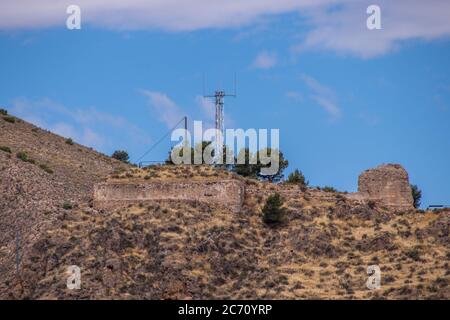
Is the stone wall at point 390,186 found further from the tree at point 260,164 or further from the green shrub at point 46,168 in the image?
the green shrub at point 46,168

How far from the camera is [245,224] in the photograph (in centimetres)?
12375

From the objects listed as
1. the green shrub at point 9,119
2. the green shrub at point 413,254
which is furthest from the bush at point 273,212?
the green shrub at point 9,119

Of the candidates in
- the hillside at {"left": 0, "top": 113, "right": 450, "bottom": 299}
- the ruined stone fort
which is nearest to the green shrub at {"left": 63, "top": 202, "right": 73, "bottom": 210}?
the hillside at {"left": 0, "top": 113, "right": 450, "bottom": 299}

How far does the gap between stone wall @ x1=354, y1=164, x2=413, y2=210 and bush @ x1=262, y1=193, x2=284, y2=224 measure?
18.5ft

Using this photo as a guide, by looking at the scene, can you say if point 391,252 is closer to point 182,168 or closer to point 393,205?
point 393,205

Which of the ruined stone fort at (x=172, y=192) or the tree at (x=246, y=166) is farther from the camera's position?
the tree at (x=246, y=166)

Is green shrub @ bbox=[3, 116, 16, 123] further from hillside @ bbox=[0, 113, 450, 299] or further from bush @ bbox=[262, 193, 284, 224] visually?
→ bush @ bbox=[262, 193, 284, 224]

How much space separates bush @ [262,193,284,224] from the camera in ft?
407

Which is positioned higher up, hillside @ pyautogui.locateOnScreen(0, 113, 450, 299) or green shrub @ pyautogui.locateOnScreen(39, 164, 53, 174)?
green shrub @ pyautogui.locateOnScreen(39, 164, 53, 174)

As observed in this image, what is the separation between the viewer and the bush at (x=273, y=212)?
4884 inches

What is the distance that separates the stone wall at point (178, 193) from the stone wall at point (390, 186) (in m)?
7.76

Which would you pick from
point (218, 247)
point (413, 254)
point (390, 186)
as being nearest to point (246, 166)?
point (390, 186)
